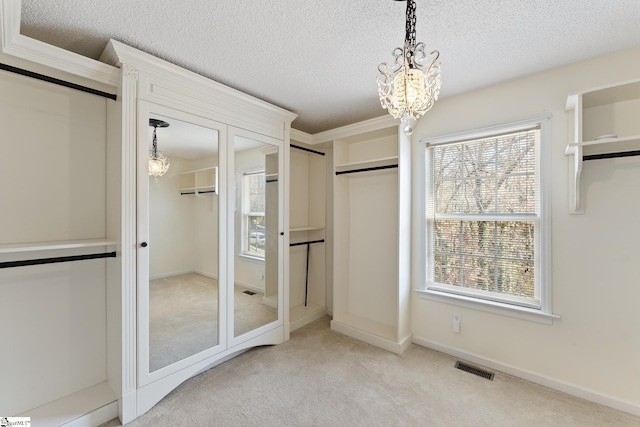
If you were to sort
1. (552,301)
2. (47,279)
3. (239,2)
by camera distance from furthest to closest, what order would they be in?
(552,301) → (47,279) → (239,2)

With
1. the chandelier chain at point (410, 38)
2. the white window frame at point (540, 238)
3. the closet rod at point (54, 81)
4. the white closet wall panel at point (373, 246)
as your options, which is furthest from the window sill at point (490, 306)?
the closet rod at point (54, 81)

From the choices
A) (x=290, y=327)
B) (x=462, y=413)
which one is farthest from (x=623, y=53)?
(x=290, y=327)

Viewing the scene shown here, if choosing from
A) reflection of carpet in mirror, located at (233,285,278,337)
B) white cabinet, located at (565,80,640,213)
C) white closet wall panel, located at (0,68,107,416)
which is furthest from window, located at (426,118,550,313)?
white closet wall panel, located at (0,68,107,416)

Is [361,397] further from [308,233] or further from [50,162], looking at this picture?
[50,162]

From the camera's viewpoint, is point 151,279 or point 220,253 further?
point 220,253

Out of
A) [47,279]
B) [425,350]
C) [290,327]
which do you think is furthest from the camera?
[290,327]

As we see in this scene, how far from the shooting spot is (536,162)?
2.27 m

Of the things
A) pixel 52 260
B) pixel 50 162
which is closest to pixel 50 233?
pixel 52 260

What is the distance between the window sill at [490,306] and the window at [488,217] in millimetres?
32

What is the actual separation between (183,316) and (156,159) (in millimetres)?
1255

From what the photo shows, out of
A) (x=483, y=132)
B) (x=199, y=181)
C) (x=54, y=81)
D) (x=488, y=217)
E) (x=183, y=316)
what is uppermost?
(x=54, y=81)

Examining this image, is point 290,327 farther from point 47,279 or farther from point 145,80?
point 145,80

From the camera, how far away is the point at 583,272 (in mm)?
2045

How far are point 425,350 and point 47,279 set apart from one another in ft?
10.4
